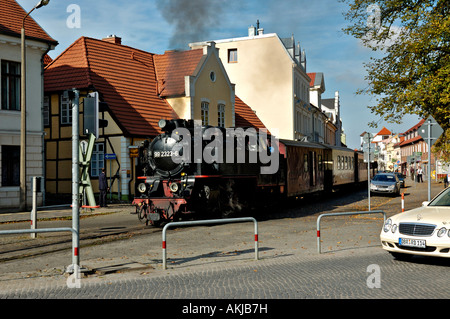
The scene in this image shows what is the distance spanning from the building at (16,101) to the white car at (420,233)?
17194 mm

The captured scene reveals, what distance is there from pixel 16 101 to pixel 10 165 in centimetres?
284

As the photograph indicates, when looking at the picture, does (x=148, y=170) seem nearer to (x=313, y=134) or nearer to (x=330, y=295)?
(x=330, y=295)

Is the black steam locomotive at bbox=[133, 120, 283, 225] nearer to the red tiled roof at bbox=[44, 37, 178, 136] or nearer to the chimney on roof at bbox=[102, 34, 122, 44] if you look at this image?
A: the red tiled roof at bbox=[44, 37, 178, 136]

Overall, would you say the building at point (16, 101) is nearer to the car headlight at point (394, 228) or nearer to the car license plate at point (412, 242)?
the car headlight at point (394, 228)

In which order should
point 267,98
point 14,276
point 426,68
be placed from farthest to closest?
point 267,98
point 426,68
point 14,276

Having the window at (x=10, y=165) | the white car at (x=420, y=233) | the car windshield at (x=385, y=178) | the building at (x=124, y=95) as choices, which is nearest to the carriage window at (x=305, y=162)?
the building at (x=124, y=95)

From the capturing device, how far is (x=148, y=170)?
17.0 meters

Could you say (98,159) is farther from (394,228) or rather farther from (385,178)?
(394,228)

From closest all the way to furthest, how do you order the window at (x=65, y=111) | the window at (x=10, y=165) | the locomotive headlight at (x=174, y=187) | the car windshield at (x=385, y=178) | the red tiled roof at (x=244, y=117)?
the locomotive headlight at (x=174, y=187)
the window at (x=10, y=165)
the window at (x=65, y=111)
the car windshield at (x=385, y=178)
the red tiled roof at (x=244, y=117)

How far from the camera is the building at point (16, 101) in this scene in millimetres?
21828

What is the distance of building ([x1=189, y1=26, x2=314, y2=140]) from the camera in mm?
47750

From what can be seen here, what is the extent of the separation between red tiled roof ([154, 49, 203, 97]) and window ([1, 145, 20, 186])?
1216 cm
